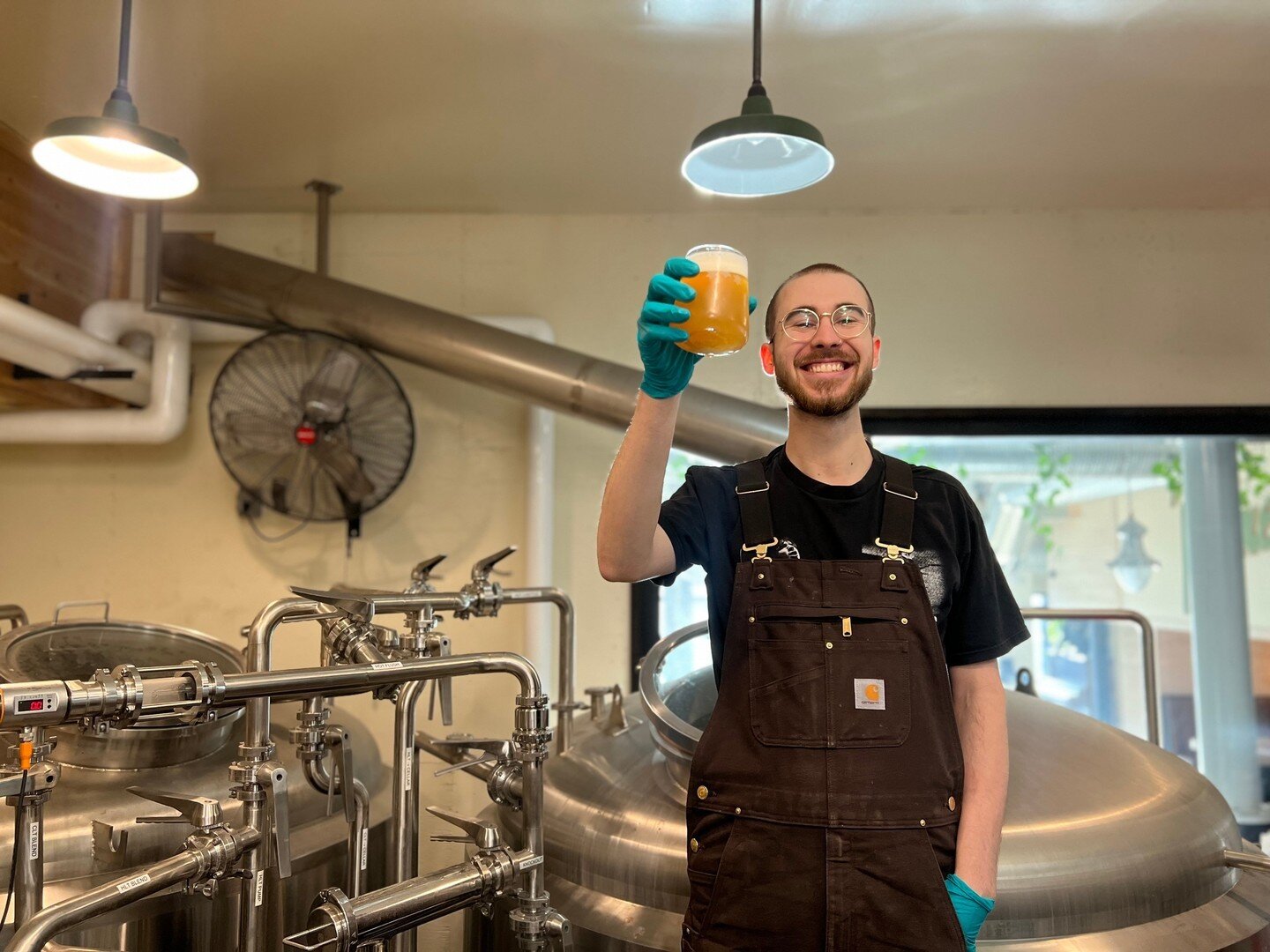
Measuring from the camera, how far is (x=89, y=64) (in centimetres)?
304

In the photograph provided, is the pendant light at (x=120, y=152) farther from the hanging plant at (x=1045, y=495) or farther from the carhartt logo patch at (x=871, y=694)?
the hanging plant at (x=1045, y=495)

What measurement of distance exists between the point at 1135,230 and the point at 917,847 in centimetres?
374

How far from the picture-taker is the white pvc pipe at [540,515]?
12.6 feet

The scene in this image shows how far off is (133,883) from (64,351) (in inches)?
107

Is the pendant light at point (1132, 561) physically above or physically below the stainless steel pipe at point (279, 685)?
above

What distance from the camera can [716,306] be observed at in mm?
1323

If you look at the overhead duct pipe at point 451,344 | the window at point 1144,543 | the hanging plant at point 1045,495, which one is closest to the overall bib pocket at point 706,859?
the overhead duct pipe at point 451,344

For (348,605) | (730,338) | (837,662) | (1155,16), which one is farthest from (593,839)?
(1155,16)

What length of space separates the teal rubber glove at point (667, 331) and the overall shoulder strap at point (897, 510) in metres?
0.42

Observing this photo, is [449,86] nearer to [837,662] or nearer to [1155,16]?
[1155,16]

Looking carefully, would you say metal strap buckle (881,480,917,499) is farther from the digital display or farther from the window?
the window

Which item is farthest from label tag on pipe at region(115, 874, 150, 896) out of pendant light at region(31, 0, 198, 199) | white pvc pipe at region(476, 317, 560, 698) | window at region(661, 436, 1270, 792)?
window at region(661, 436, 1270, 792)

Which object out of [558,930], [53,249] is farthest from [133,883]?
[53,249]

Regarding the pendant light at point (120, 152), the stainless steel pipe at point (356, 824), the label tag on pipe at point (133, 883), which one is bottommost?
the stainless steel pipe at point (356, 824)
